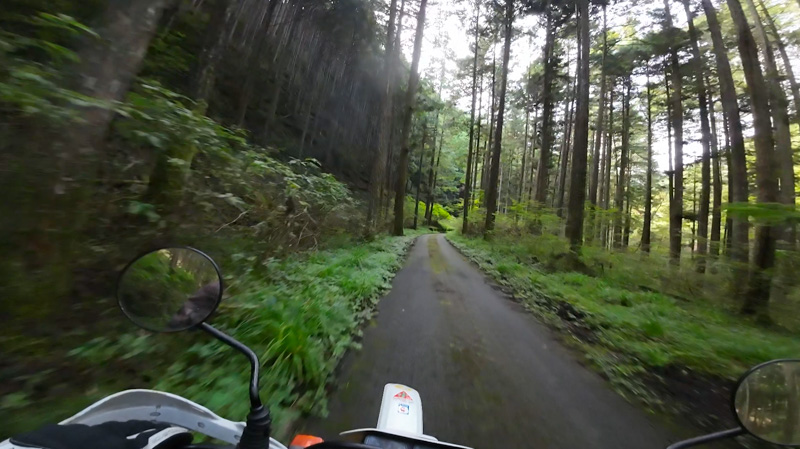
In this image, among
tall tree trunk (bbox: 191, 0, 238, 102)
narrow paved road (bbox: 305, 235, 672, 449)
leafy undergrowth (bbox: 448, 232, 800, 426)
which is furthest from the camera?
tall tree trunk (bbox: 191, 0, 238, 102)

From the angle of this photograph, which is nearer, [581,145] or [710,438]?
[710,438]

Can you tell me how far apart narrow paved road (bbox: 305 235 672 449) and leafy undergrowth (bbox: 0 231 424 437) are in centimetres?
30

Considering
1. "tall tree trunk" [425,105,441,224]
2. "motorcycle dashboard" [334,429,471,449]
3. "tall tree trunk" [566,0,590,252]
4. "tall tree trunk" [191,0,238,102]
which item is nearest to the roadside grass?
"tall tree trunk" [566,0,590,252]

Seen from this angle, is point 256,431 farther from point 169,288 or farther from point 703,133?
point 703,133

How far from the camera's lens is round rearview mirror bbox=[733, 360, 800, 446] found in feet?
5.40

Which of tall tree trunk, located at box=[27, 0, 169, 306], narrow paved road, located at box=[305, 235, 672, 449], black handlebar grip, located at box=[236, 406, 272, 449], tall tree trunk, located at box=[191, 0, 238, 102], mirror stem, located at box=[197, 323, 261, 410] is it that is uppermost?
tall tree trunk, located at box=[191, 0, 238, 102]

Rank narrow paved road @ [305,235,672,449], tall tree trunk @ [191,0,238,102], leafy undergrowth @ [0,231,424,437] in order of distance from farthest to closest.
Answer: tall tree trunk @ [191,0,238,102] < narrow paved road @ [305,235,672,449] < leafy undergrowth @ [0,231,424,437]

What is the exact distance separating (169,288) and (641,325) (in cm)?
611

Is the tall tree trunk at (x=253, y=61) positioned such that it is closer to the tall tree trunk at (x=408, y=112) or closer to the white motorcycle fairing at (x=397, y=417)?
the tall tree trunk at (x=408, y=112)

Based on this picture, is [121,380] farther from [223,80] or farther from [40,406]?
[223,80]

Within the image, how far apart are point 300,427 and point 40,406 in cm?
147

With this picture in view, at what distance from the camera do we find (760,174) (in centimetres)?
698

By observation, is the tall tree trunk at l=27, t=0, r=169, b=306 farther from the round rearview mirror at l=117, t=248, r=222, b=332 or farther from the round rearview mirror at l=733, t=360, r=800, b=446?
the round rearview mirror at l=733, t=360, r=800, b=446

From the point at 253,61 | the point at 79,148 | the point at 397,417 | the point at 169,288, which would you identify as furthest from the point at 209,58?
the point at 253,61
